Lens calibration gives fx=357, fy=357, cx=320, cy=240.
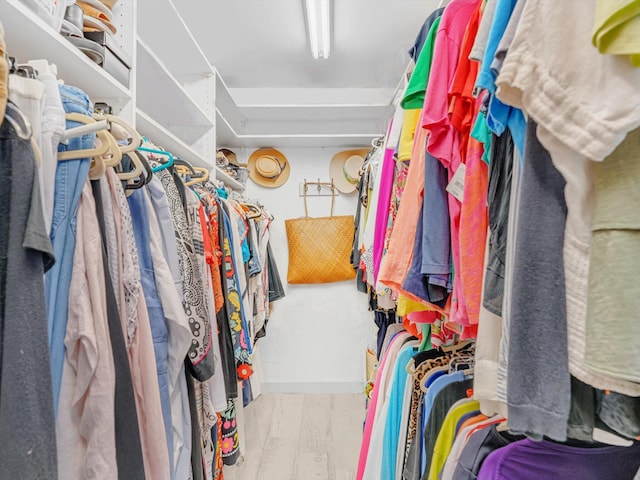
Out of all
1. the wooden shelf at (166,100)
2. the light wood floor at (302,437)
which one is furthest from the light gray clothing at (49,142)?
the light wood floor at (302,437)

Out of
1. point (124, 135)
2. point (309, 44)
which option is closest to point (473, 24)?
point (124, 135)

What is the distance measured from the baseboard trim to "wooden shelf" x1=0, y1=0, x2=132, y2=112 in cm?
251

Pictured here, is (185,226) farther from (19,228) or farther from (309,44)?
(309,44)

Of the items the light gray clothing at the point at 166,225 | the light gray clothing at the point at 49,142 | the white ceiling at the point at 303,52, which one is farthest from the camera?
the white ceiling at the point at 303,52

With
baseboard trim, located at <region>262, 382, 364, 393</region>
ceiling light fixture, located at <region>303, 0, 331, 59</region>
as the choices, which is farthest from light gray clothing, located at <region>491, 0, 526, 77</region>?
baseboard trim, located at <region>262, 382, 364, 393</region>

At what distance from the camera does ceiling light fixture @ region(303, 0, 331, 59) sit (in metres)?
1.70

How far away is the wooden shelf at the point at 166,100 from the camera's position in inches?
55.6

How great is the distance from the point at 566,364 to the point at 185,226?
3.09 ft

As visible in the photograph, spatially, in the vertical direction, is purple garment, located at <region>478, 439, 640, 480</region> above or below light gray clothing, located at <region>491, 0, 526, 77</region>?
below

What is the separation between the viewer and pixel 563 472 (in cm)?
62

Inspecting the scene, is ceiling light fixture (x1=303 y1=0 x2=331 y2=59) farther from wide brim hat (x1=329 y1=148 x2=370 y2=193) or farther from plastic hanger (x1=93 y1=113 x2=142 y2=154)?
plastic hanger (x1=93 y1=113 x2=142 y2=154)

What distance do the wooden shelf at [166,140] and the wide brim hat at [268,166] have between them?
73 centimetres

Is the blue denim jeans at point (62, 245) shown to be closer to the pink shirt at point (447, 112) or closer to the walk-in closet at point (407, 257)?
the walk-in closet at point (407, 257)

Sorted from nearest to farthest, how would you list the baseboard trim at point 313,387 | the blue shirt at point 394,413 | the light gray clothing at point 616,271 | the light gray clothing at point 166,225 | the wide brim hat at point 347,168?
the light gray clothing at point 616,271 < the light gray clothing at point 166,225 < the blue shirt at point 394,413 < the wide brim hat at point 347,168 < the baseboard trim at point 313,387
